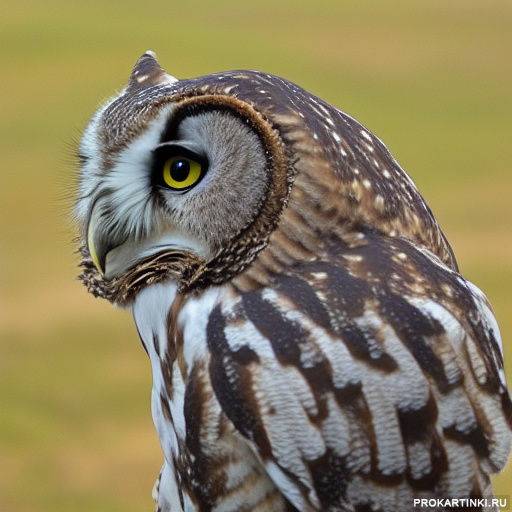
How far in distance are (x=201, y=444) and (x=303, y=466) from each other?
0.61ft

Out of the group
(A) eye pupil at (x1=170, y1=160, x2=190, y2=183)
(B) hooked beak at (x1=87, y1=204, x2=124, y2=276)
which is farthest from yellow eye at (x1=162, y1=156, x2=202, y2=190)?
(B) hooked beak at (x1=87, y1=204, x2=124, y2=276)

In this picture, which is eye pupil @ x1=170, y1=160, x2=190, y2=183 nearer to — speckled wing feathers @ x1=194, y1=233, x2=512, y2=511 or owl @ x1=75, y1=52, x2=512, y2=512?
owl @ x1=75, y1=52, x2=512, y2=512

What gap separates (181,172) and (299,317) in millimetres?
339

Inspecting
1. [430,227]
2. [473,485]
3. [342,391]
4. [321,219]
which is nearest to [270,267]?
[321,219]

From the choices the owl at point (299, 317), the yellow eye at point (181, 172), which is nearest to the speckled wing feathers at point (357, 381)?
the owl at point (299, 317)

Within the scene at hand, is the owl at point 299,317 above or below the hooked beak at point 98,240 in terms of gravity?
below

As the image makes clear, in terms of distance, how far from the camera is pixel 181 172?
62.6 inches

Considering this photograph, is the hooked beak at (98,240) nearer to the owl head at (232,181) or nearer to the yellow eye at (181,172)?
the owl head at (232,181)

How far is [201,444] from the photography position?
1.57m


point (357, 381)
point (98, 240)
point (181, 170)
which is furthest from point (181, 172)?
point (357, 381)

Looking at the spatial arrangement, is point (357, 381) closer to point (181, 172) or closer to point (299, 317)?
point (299, 317)

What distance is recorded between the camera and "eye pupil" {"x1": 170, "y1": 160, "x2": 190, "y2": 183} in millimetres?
1587

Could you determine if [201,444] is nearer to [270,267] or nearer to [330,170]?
[270,267]

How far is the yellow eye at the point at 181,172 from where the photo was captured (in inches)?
62.3
